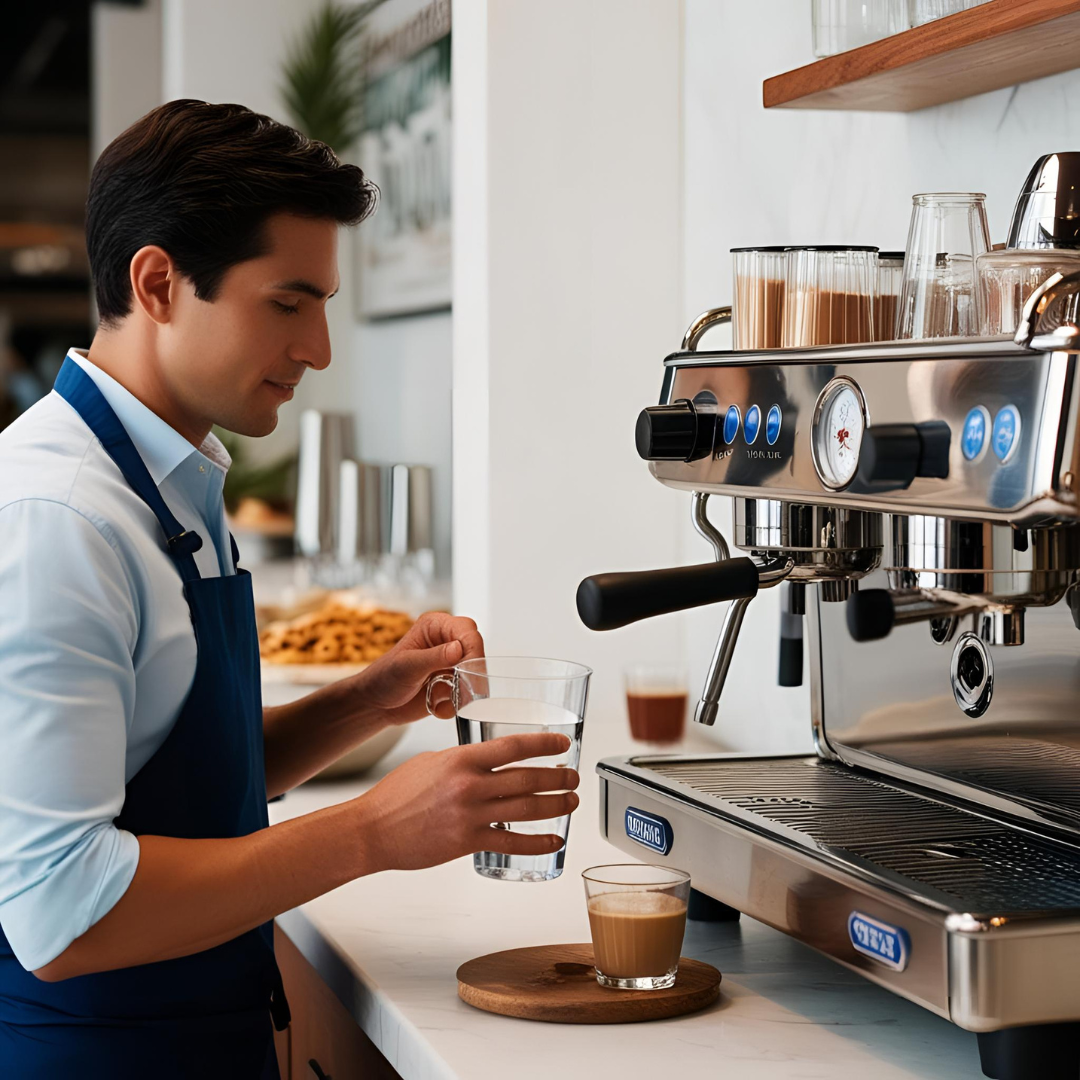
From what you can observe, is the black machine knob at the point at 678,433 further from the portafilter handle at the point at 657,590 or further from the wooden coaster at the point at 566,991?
the wooden coaster at the point at 566,991

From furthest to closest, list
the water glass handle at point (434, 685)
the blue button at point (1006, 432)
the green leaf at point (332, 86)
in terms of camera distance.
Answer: the green leaf at point (332, 86), the water glass handle at point (434, 685), the blue button at point (1006, 432)

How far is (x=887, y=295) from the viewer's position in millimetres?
1070

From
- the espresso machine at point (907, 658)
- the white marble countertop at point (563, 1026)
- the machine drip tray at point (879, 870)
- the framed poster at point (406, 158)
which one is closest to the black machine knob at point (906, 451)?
the espresso machine at point (907, 658)

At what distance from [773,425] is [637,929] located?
1.11 ft

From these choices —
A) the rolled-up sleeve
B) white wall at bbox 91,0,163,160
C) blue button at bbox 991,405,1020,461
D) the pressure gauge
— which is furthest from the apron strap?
white wall at bbox 91,0,163,160

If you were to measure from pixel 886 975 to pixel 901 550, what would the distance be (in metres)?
0.25

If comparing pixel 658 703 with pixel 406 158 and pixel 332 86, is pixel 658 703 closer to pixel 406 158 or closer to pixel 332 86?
pixel 406 158

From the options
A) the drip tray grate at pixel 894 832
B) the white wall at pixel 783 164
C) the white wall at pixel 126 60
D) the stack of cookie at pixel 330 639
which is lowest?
the drip tray grate at pixel 894 832

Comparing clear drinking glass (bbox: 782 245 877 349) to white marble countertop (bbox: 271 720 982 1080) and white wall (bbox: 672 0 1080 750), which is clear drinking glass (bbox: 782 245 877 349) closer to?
white wall (bbox: 672 0 1080 750)

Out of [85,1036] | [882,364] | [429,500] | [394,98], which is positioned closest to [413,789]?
[85,1036]

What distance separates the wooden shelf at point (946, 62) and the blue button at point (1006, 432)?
1.08 feet

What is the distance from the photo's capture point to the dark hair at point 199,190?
3.53 ft

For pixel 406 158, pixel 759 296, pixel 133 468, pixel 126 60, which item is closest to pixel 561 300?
pixel 759 296

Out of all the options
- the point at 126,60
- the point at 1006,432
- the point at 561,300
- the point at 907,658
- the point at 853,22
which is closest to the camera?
the point at 1006,432
